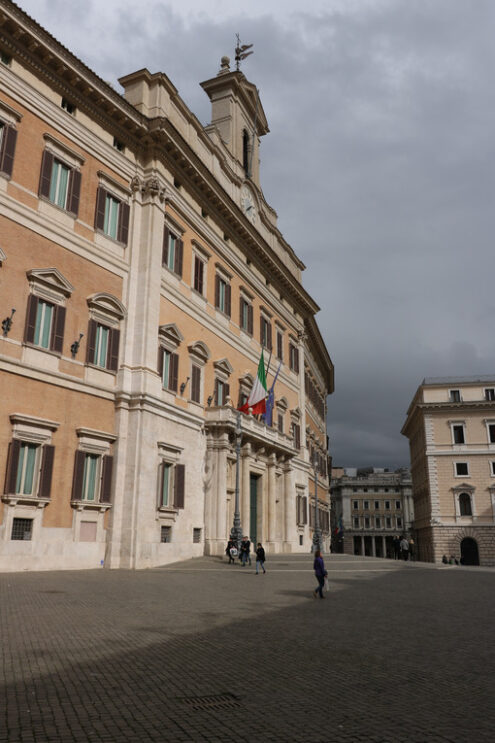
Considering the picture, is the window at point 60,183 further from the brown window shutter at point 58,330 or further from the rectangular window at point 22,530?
the rectangular window at point 22,530

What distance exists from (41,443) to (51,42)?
14.2 meters

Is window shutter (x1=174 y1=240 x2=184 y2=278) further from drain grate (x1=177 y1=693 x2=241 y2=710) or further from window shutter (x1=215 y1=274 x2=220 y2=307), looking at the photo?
drain grate (x1=177 y1=693 x2=241 y2=710)

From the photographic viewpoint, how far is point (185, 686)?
6.40 metres

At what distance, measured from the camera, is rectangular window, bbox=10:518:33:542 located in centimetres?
1861

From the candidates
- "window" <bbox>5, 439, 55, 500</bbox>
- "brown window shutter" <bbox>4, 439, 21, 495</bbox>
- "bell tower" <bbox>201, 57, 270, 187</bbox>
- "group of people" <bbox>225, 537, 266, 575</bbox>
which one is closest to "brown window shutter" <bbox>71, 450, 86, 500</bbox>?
"window" <bbox>5, 439, 55, 500</bbox>

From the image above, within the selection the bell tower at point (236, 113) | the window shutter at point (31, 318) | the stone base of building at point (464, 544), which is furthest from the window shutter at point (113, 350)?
the stone base of building at point (464, 544)

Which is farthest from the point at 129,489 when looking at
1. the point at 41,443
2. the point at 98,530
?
the point at 41,443

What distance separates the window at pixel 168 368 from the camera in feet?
86.2

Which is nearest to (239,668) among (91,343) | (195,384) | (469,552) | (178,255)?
(91,343)

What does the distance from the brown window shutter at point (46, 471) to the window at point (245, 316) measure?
56.9 feet

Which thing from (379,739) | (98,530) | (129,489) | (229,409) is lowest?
(379,739)

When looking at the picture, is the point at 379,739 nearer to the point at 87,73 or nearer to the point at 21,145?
the point at 21,145

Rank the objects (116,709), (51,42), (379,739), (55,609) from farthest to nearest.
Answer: (51,42)
(55,609)
(116,709)
(379,739)

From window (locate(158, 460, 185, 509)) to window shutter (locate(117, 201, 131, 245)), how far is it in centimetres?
937
